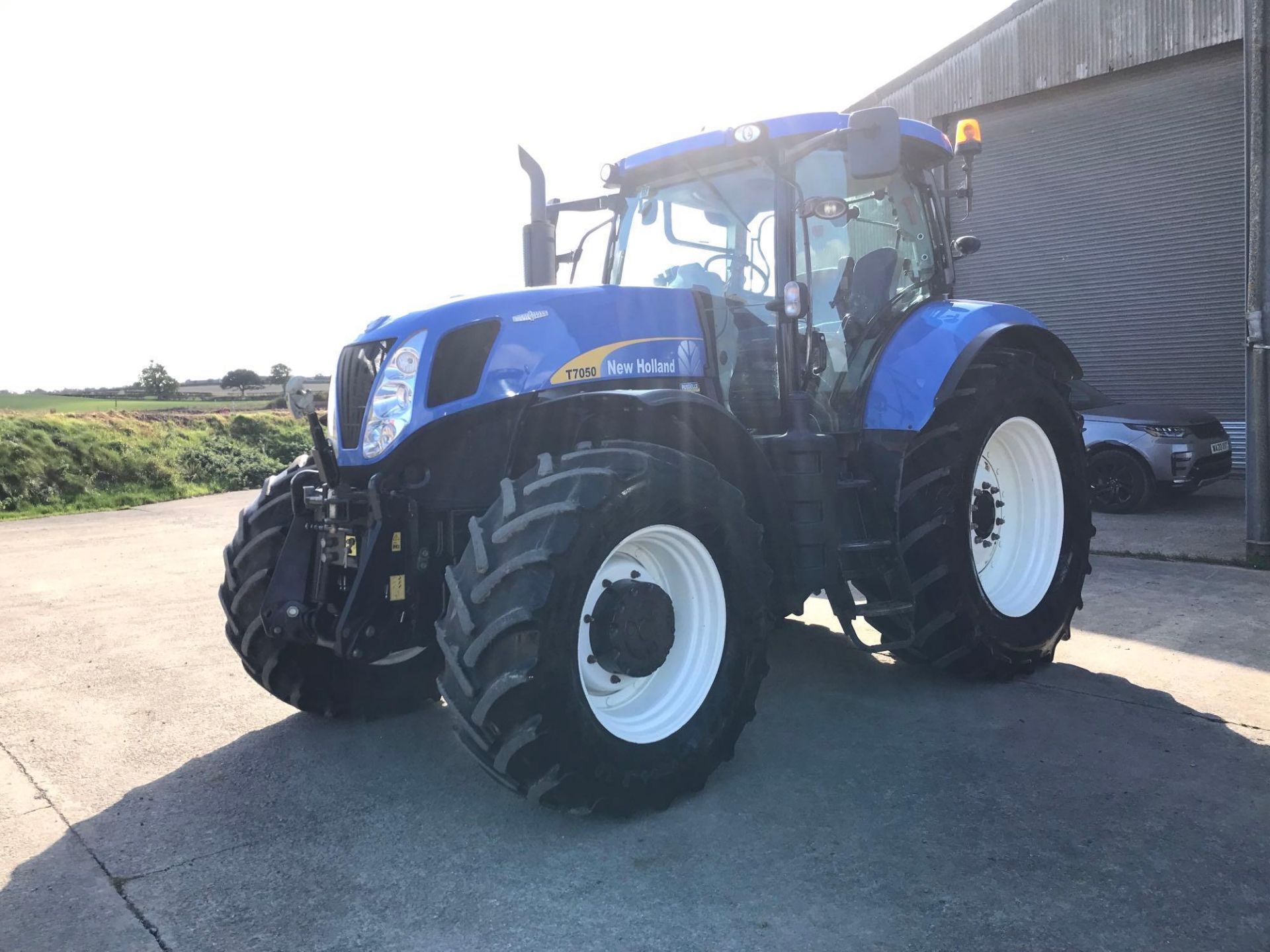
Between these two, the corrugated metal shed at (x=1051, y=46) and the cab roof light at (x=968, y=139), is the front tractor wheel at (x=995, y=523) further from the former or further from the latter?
the corrugated metal shed at (x=1051, y=46)

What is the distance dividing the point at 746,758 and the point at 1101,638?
8.22ft

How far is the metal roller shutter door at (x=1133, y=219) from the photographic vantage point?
11008 millimetres

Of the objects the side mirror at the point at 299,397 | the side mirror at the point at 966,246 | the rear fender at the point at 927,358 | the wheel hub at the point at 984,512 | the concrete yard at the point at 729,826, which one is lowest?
the concrete yard at the point at 729,826

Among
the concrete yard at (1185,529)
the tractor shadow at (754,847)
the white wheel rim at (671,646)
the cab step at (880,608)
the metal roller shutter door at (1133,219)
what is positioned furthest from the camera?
the metal roller shutter door at (1133,219)

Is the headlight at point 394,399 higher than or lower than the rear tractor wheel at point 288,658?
higher

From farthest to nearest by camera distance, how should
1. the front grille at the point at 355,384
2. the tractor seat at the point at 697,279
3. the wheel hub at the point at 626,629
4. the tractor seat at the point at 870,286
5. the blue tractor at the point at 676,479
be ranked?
the tractor seat at the point at 870,286
the tractor seat at the point at 697,279
the front grille at the point at 355,384
the wheel hub at the point at 626,629
the blue tractor at the point at 676,479

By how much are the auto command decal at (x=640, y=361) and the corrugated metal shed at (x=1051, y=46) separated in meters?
9.46

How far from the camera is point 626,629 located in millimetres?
3123

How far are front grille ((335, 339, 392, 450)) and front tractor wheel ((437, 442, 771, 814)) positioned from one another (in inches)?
26.1

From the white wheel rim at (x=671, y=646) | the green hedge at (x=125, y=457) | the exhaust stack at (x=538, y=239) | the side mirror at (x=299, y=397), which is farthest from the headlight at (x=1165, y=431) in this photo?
the green hedge at (x=125, y=457)


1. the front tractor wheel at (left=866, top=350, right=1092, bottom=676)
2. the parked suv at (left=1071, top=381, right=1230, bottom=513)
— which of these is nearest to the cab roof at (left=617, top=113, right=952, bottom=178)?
the front tractor wheel at (left=866, top=350, right=1092, bottom=676)

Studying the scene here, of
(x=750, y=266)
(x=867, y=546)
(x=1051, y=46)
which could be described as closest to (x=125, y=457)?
(x=1051, y=46)

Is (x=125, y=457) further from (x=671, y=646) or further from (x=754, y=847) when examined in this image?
(x=754, y=847)

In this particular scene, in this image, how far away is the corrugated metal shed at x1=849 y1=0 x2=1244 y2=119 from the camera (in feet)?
34.8
